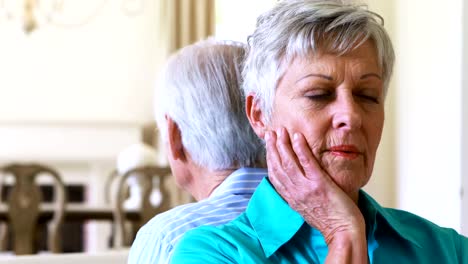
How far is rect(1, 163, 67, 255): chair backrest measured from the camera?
15.9 feet

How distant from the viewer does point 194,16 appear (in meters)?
7.43

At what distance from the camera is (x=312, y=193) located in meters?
1.26

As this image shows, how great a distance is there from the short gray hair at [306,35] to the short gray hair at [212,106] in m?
0.36

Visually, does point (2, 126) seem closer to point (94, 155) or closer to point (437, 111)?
point (94, 155)

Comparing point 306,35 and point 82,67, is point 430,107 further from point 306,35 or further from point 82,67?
point 82,67

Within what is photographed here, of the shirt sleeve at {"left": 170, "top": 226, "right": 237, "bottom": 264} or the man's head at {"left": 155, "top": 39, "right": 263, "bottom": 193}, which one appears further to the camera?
the man's head at {"left": 155, "top": 39, "right": 263, "bottom": 193}

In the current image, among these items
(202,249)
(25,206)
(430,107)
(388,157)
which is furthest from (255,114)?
(25,206)

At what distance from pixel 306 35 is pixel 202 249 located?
1.20 ft

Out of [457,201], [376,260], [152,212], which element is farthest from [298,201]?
[152,212]

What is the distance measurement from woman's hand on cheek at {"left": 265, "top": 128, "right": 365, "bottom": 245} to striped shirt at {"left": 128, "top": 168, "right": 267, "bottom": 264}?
1.10 ft

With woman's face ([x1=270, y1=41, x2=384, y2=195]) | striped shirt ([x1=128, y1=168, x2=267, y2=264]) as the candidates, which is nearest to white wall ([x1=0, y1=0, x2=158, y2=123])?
striped shirt ([x1=128, y1=168, x2=267, y2=264])

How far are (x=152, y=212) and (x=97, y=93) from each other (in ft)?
8.56

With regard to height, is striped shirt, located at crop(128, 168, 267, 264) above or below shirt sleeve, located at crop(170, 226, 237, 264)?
below

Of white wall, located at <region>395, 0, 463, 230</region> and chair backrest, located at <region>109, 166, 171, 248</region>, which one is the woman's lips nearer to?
white wall, located at <region>395, 0, 463, 230</region>
